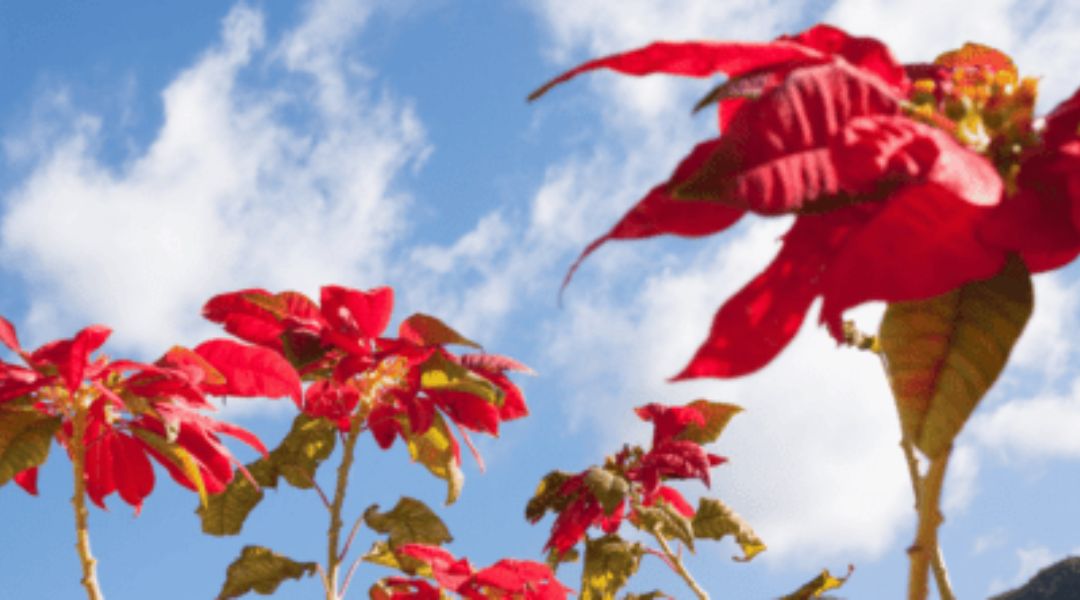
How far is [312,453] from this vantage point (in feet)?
6.08

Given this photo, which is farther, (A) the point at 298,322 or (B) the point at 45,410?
(A) the point at 298,322

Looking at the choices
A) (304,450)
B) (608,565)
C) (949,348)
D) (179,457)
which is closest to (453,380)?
(304,450)

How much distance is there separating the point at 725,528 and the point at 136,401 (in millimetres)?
1162

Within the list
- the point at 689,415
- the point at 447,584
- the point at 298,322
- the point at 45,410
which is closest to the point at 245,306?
the point at 298,322

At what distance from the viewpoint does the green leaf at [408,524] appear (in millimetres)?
1824

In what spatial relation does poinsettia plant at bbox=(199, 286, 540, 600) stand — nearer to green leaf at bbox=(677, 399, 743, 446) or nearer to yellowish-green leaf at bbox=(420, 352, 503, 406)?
yellowish-green leaf at bbox=(420, 352, 503, 406)

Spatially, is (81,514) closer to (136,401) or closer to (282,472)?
(136,401)

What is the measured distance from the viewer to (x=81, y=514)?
1.31m

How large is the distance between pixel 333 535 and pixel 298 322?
Result: 0.32 metres

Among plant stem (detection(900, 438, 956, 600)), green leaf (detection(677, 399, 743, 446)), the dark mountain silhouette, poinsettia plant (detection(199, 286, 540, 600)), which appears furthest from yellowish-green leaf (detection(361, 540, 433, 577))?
the dark mountain silhouette

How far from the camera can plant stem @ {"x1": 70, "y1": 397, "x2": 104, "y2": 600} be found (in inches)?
49.5

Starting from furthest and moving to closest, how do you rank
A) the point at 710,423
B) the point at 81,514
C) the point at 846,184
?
the point at 710,423
the point at 81,514
the point at 846,184

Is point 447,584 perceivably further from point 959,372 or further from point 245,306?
point 959,372

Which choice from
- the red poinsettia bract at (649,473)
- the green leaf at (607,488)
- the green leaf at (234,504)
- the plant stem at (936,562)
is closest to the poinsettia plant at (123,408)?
the green leaf at (234,504)
